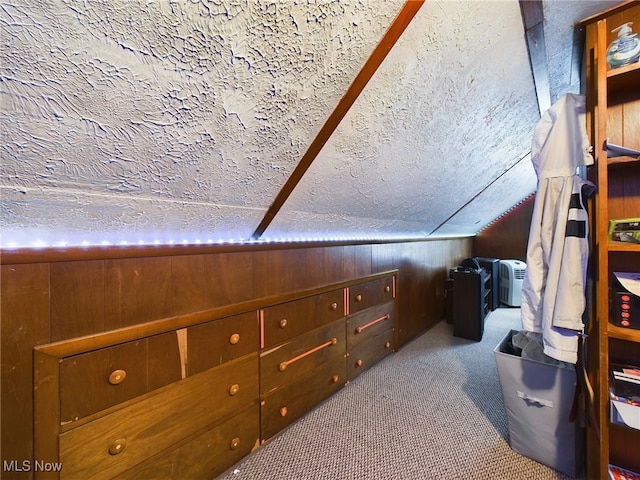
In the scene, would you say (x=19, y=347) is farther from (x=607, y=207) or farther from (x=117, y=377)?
(x=607, y=207)

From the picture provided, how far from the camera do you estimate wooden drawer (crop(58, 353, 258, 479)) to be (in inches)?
36.0

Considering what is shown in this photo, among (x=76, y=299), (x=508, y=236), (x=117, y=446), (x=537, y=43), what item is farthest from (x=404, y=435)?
(x=508, y=236)

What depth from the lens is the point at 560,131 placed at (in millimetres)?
1239

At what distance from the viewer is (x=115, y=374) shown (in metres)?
0.98

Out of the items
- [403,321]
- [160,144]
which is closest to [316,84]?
[160,144]

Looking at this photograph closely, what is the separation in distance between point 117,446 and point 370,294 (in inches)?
70.4

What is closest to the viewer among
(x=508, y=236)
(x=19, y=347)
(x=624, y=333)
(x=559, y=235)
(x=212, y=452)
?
(x=19, y=347)

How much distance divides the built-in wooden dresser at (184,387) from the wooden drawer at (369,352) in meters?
0.23

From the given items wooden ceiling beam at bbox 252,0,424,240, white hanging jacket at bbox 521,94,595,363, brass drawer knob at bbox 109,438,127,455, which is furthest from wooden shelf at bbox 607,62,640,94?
brass drawer knob at bbox 109,438,127,455

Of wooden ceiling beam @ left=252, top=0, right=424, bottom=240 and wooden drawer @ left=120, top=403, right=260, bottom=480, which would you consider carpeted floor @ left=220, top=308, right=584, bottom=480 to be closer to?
wooden drawer @ left=120, top=403, right=260, bottom=480

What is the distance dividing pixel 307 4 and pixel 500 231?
5008 mm

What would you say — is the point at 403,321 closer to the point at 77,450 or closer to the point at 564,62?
the point at 564,62

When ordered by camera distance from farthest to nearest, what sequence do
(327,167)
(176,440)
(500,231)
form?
(500,231), (327,167), (176,440)

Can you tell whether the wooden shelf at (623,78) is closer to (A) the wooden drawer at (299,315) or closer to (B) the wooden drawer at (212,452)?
(A) the wooden drawer at (299,315)
